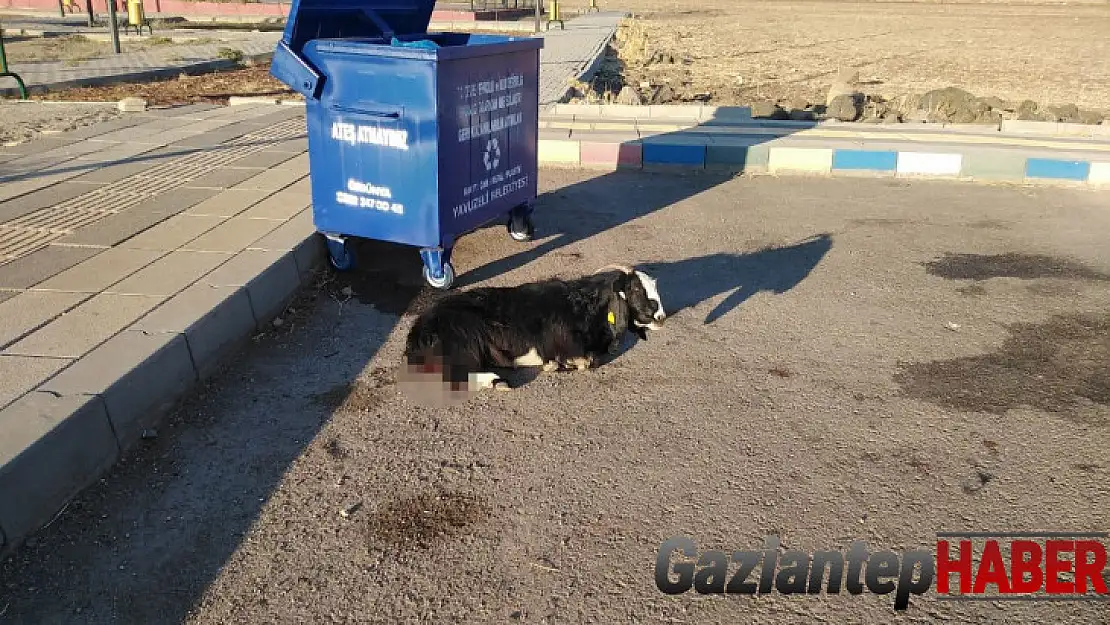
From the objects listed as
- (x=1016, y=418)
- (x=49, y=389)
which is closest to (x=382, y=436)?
(x=49, y=389)

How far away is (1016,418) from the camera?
4.28 m

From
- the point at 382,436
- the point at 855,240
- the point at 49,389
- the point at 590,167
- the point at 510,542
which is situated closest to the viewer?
the point at 510,542

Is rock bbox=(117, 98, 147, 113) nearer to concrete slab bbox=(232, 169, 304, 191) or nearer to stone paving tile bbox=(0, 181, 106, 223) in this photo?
stone paving tile bbox=(0, 181, 106, 223)

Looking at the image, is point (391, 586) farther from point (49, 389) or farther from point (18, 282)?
point (18, 282)

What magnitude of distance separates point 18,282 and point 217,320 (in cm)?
148

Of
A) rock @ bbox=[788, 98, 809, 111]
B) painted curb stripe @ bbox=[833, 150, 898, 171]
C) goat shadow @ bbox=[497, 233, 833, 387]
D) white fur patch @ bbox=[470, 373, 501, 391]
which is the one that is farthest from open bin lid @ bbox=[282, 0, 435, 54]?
rock @ bbox=[788, 98, 809, 111]

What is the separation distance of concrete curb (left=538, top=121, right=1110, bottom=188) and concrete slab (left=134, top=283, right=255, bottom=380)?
526 centimetres

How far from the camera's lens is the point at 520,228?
6.97 meters

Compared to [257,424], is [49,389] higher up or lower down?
higher up

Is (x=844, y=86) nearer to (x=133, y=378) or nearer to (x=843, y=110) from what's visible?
(x=843, y=110)

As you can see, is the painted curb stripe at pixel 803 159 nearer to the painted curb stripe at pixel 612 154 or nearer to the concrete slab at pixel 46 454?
the painted curb stripe at pixel 612 154

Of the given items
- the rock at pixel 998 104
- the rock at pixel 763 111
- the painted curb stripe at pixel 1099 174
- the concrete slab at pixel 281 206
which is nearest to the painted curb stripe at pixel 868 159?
the painted curb stripe at pixel 1099 174

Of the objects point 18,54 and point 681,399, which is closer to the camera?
point 681,399

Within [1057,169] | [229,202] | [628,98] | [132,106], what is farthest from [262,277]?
[628,98]
